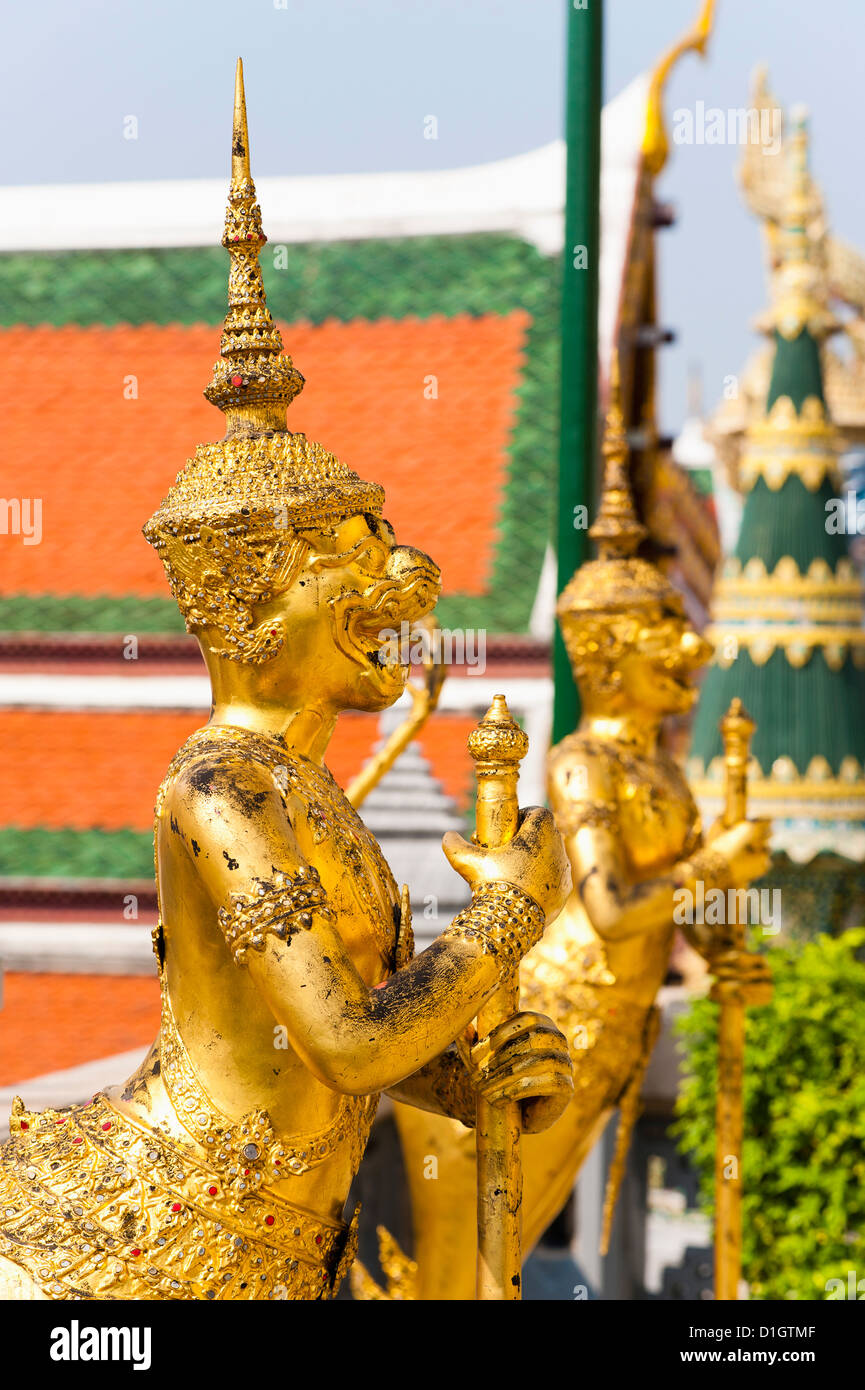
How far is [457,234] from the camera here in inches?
320

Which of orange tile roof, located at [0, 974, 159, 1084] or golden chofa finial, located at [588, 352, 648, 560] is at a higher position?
golden chofa finial, located at [588, 352, 648, 560]

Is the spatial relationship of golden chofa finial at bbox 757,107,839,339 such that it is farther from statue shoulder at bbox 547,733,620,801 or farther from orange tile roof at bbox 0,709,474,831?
statue shoulder at bbox 547,733,620,801

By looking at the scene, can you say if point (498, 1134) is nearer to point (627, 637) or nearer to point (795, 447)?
point (627, 637)

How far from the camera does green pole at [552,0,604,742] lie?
18.6ft

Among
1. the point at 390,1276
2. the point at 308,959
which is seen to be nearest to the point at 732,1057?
the point at 390,1276

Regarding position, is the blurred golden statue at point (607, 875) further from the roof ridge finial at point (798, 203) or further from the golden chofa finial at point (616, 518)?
the roof ridge finial at point (798, 203)

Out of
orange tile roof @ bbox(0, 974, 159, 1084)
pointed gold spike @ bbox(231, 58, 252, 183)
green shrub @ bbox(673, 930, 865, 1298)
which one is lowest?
green shrub @ bbox(673, 930, 865, 1298)

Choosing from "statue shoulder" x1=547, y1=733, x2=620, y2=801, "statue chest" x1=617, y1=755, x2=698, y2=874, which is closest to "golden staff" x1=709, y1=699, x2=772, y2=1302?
"statue chest" x1=617, y1=755, x2=698, y2=874

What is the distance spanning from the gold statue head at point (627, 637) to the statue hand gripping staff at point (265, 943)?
6.90 feet

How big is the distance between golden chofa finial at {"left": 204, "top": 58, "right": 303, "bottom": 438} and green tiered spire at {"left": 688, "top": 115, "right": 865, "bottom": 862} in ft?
23.7

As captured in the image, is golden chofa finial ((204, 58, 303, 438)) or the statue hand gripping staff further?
golden chofa finial ((204, 58, 303, 438))
